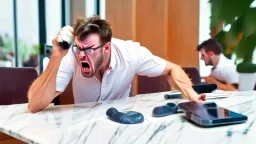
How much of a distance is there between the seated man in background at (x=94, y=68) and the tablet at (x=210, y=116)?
0.25 meters

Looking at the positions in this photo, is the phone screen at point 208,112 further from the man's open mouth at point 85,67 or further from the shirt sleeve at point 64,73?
the shirt sleeve at point 64,73

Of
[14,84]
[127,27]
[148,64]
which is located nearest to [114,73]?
[148,64]

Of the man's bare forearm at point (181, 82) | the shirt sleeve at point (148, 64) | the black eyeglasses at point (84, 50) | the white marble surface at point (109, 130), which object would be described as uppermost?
the black eyeglasses at point (84, 50)

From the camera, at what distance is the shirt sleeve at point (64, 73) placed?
1344mm

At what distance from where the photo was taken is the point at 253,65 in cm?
92

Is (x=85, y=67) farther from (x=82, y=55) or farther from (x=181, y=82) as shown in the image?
(x=181, y=82)

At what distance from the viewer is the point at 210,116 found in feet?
2.82

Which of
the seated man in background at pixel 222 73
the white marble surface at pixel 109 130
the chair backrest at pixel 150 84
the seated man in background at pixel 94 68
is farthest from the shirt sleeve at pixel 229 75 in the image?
the white marble surface at pixel 109 130

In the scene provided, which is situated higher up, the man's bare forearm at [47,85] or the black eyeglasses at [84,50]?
the black eyeglasses at [84,50]

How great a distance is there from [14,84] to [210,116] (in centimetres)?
118

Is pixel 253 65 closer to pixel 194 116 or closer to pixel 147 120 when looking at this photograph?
pixel 194 116

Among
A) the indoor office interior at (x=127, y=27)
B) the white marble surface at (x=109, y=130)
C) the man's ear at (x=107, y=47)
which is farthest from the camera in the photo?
the indoor office interior at (x=127, y=27)

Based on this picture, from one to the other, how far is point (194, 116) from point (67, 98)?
101cm

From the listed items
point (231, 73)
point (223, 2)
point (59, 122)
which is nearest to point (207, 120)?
point (223, 2)
